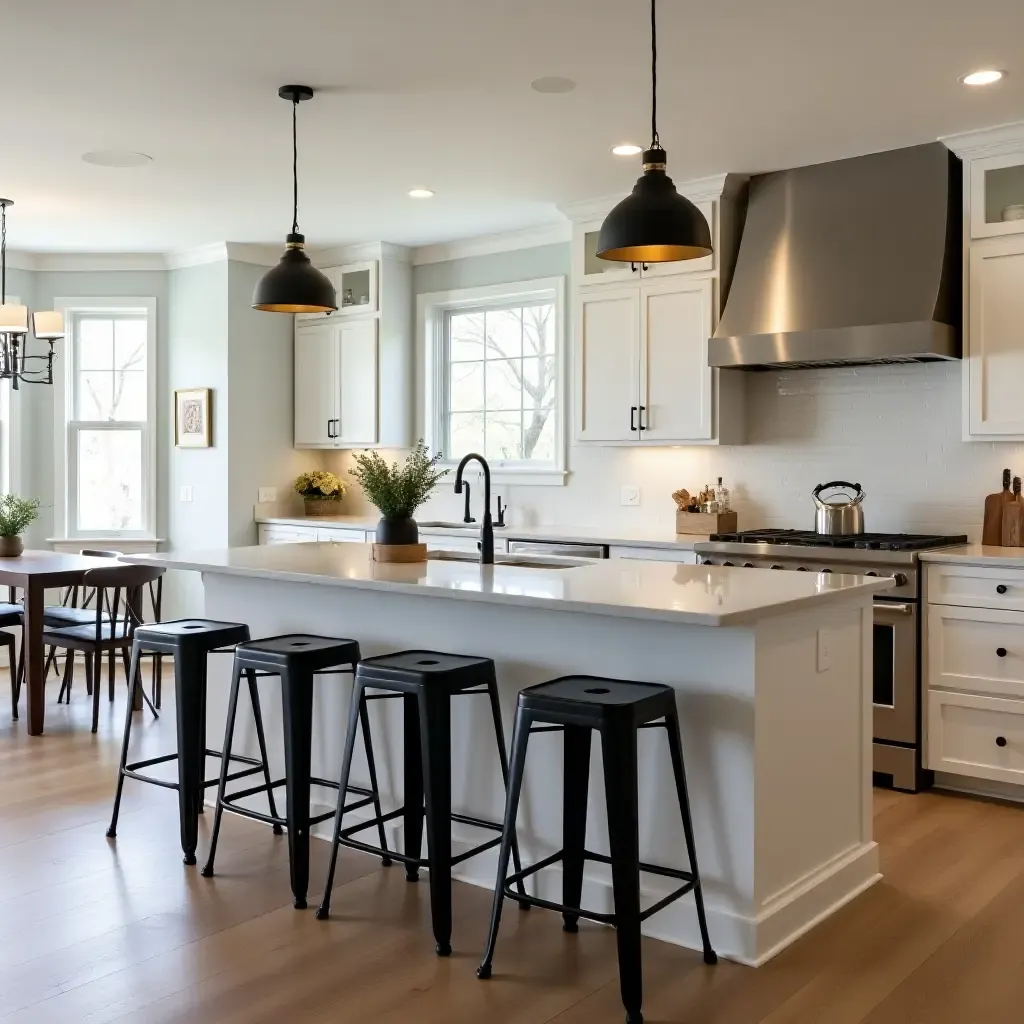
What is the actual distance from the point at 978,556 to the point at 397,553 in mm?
2145

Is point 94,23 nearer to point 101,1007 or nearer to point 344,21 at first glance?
point 344,21

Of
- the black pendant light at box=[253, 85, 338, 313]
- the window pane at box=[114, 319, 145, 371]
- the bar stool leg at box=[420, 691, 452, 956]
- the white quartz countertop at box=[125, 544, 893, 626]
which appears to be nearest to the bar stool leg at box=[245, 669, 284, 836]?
the white quartz countertop at box=[125, 544, 893, 626]

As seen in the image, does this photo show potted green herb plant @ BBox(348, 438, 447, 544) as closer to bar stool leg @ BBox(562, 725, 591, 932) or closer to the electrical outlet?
bar stool leg @ BBox(562, 725, 591, 932)

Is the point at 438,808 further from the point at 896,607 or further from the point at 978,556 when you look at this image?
the point at 978,556

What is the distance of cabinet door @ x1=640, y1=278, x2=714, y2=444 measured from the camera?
5215 mm

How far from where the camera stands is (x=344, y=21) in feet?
11.2

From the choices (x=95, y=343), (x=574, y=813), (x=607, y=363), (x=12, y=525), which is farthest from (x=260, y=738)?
(x=95, y=343)

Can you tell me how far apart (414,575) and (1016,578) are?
7.31ft

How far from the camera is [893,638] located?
14.3 ft

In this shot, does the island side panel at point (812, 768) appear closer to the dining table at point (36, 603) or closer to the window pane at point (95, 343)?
the dining table at point (36, 603)

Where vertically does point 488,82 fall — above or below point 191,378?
above

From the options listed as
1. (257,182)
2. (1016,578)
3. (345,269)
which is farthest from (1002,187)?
(345,269)

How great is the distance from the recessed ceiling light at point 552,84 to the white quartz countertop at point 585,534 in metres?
1.97

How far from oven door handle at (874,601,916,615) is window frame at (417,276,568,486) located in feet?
7.42
